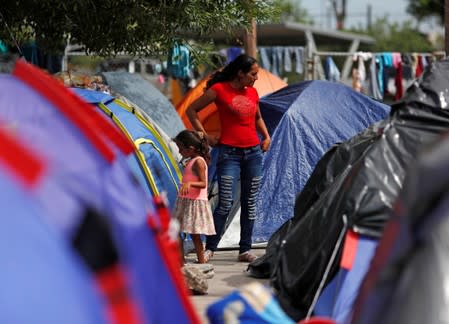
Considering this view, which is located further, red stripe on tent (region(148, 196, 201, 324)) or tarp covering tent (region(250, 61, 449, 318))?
Answer: tarp covering tent (region(250, 61, 449, 318))

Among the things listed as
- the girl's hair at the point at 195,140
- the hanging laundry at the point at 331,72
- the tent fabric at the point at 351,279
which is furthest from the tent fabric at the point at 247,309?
the hanging laundry at the point at 331,72

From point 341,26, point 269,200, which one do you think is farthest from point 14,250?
point 341,26

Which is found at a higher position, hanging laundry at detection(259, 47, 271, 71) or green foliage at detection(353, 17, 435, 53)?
hanging laundry at detection(259, 47, 271, 71)

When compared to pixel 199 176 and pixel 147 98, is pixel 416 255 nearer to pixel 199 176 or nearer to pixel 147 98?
pixel 199 176

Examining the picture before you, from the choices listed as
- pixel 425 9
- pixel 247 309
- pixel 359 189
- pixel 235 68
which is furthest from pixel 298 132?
pixel 425 9

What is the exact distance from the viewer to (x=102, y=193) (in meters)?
3.50

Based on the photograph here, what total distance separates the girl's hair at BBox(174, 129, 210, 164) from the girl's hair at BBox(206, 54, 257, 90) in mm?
458

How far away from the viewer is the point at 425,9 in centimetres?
4222

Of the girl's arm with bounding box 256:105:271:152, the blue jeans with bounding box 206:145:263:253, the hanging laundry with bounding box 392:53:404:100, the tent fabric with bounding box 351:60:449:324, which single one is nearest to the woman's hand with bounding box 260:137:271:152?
the girl's arm with bounding box 256:105:271:152

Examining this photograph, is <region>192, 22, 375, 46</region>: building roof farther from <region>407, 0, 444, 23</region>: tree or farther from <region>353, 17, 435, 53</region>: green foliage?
<region>353, 17, 435, 53</region>: green foliage

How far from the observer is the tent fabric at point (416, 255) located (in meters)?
3.24

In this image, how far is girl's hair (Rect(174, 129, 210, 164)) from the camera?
29.4 ft

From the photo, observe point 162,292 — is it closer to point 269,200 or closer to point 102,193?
point 102,193

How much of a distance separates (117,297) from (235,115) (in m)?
5.65
